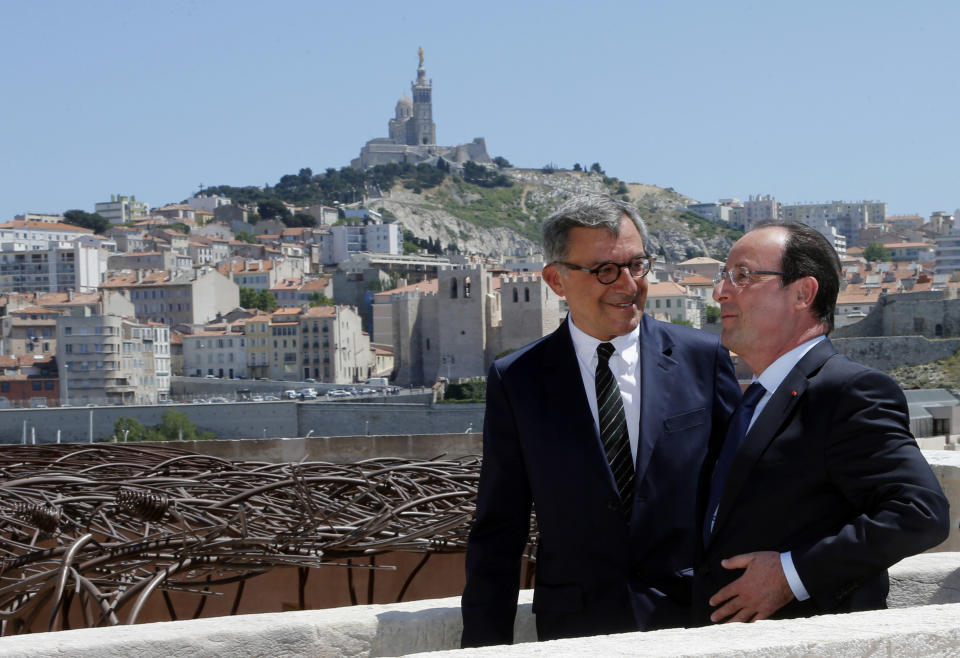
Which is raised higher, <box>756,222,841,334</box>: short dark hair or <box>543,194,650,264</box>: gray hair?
<box>543,194,650,264</box>: gray hair

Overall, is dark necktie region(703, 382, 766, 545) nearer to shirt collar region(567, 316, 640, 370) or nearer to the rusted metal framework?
shirt collar region(567, 316, 640, 370)

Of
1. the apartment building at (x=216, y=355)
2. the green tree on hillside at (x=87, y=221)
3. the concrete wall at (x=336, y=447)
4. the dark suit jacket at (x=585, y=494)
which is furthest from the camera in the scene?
the green tree on hillside at (x=87, y=221)

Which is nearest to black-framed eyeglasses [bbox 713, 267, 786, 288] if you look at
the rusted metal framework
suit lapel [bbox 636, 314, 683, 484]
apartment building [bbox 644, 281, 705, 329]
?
suit lapel [bbox 636, 314, 683, 484]

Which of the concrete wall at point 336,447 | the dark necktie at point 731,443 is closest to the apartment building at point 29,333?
the concrete wall at point 336,447

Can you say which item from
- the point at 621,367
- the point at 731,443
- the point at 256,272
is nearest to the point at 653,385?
the point at 621,367

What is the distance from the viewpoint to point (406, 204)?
110 meters

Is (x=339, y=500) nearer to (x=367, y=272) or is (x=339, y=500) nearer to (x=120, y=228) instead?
(x=367, y=272)

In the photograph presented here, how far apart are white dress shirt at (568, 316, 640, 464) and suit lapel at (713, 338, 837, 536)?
26 cm

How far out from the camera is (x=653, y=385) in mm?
2049

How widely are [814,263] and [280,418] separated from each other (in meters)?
36.8

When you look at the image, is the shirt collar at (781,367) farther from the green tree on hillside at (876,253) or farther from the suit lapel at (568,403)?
the green tree on hillside at (876,253)

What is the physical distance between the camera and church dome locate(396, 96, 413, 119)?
152 m

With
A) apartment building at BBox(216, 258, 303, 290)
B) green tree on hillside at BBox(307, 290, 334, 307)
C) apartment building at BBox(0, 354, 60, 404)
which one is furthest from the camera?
apartment building at BBox(216, 258, 303, 290)

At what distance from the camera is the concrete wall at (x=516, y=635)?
1416mm
